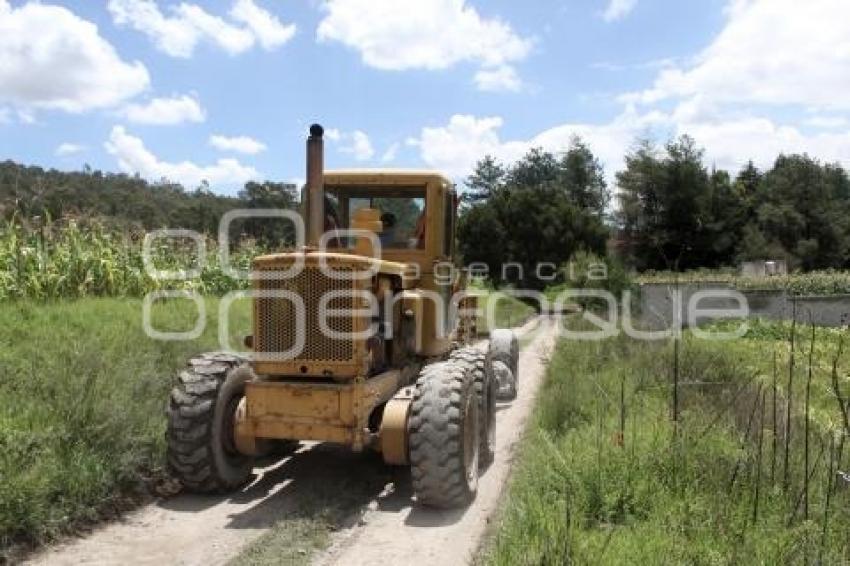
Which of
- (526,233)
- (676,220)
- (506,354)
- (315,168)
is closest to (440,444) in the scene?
(315,168)

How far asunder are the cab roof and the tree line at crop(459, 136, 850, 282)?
3818cm

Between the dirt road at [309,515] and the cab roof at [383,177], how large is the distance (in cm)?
290

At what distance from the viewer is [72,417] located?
22.7ft

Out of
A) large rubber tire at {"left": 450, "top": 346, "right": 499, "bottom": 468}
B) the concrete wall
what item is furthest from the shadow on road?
the concrete wall

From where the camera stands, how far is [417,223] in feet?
28.1

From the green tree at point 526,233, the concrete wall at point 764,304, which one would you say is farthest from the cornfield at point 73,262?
the green tree at point 526,233

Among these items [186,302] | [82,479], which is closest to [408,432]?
[82,479]

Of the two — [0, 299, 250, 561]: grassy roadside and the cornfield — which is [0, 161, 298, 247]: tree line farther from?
[0, 299, 250, 561]: grassy roadside

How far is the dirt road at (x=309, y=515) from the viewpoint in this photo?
19.0 feet

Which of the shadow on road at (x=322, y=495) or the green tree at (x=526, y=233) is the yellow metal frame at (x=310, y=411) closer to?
the shadow on road at (x=322, y=495)

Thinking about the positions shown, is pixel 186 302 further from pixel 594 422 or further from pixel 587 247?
pixel 587 247

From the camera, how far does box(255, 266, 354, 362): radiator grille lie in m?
6.88

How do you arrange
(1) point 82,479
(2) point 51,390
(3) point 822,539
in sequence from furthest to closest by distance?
1. (2) point 51,390
2. (1) point 82,479
3. (3) point 822,539

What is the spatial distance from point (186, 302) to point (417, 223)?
5.94 metres
